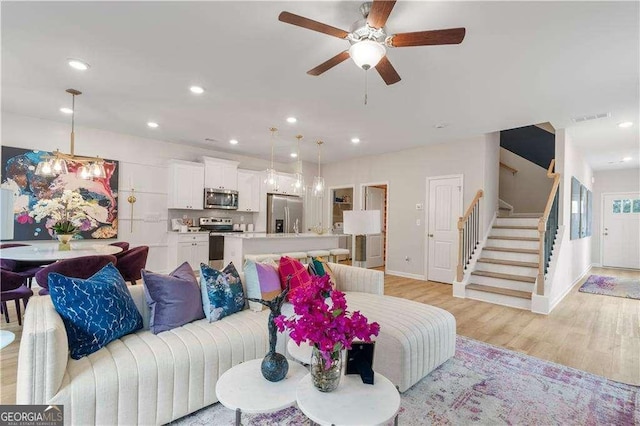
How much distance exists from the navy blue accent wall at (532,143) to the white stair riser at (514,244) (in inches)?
113

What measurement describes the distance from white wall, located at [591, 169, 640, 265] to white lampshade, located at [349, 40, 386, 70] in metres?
9.27

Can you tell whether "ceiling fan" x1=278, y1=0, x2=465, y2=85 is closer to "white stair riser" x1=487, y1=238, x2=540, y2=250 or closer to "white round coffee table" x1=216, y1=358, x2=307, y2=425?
"white round coffee table" x1=216, y1=358, x2=307, y2=425

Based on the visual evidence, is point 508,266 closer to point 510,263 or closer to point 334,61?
point 510,263

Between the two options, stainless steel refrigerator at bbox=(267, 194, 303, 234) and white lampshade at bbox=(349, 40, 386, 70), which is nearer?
white lampshade at bbox=(349, 40, 386, 70)

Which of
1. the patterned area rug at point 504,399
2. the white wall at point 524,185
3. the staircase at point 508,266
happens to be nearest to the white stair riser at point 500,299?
the staircase at point 508,266

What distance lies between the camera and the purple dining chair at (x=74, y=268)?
272 cm

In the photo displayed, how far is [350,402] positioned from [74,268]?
2827 millimetres

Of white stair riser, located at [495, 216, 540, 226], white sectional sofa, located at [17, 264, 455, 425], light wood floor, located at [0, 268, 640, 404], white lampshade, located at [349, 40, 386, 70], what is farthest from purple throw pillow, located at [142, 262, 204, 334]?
white stair riser, located at [495, 216, 540, 226]

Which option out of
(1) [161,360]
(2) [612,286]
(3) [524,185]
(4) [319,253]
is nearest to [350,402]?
(1) [161,360]

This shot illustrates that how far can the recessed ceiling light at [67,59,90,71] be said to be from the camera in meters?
2.94

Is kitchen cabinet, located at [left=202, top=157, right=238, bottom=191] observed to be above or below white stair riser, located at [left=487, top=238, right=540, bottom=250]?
above

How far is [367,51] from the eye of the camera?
201 cm

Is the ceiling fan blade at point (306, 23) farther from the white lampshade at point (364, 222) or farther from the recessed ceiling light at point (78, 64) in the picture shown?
the recessed ceiling light at point (78, 64)

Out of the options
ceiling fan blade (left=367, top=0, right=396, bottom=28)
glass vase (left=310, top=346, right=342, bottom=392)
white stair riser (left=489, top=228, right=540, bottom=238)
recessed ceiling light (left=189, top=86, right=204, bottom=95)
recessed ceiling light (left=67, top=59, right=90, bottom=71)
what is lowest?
glass vase (left=310, top=346, right=342, bottom=392)
